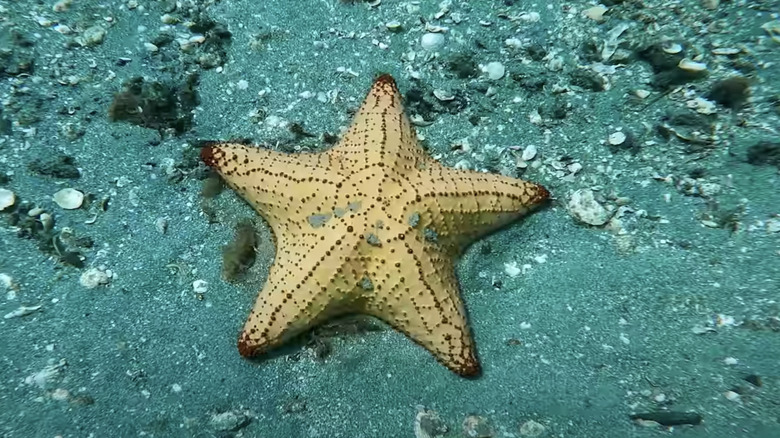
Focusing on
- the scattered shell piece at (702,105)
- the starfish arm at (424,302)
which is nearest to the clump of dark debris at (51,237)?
the starfish arm at (424,302)

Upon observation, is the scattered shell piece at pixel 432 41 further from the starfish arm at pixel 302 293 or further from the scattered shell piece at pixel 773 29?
the scattered shell piece at pixel 773 29

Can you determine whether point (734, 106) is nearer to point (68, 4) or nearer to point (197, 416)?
point (197, 416)

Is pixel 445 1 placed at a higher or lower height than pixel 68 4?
higher

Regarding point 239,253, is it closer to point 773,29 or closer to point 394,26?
point 394,26

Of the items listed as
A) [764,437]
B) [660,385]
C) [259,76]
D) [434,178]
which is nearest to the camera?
[764,437]

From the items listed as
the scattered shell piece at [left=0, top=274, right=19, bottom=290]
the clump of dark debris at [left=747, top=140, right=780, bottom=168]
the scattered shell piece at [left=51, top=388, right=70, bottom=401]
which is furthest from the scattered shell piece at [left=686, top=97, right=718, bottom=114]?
the scattered shell piece at [left=0, top=274, right=19, bottom=290]

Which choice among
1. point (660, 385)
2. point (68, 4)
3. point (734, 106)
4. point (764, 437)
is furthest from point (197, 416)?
point (734, 106)

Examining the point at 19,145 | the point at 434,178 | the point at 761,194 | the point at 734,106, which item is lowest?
the point at 19,145
